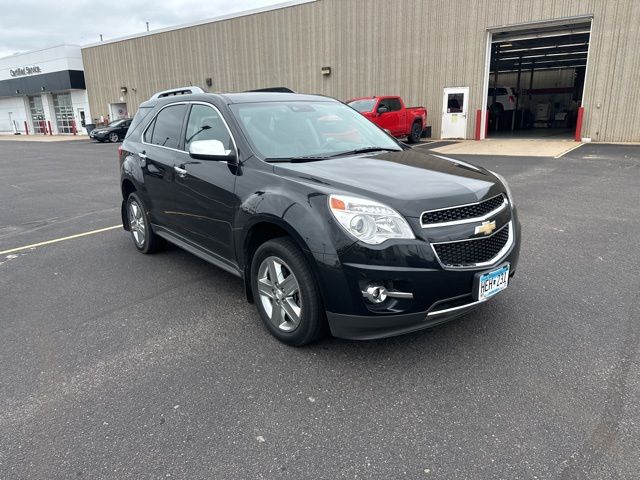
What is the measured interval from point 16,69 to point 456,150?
154 feet

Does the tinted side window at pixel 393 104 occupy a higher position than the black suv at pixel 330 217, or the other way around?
the tinted side window at pixel 393 104

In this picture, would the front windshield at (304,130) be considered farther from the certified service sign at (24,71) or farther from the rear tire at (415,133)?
the certified service sign at (24,71)

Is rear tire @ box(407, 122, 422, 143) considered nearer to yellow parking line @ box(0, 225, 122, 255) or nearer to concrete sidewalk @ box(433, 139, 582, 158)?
concrete sidewalk @ box(433, 139, 582, 158)

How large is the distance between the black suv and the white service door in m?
18.0

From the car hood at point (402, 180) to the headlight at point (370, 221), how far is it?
6 cm

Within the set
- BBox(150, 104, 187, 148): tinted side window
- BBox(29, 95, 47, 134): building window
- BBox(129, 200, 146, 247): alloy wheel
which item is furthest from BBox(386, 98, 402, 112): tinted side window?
BBox(29, 95, 47, 134): building window

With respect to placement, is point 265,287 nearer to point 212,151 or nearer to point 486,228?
point 212,151

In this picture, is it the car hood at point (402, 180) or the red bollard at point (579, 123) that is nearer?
the car hood at point (402, 180)

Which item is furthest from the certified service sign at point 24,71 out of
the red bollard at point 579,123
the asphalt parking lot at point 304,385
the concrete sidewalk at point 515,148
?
the asphalt parking lot at point 304,385

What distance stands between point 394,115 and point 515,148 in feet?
15.2

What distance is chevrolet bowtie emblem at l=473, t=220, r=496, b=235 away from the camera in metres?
3.09

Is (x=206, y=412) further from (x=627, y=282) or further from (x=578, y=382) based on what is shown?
(x=627, y=282)

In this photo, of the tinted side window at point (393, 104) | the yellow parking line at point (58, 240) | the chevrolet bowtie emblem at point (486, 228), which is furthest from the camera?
the tinted side window at point (393, 104)

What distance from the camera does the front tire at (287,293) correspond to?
10.3ft
